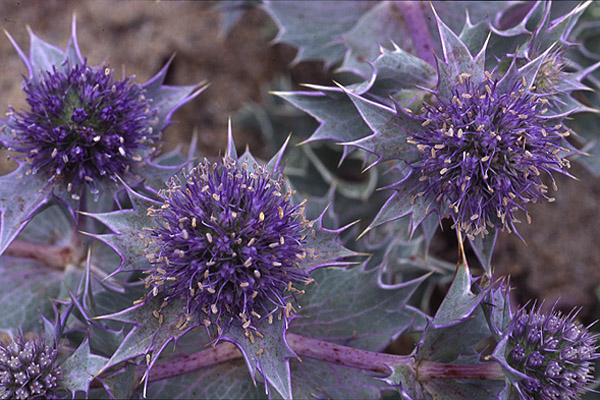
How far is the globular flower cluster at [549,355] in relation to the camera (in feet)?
6.10

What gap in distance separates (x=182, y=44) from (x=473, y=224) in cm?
254

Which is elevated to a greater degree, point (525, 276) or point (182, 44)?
point (182, 44)

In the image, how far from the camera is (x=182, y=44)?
153 inches

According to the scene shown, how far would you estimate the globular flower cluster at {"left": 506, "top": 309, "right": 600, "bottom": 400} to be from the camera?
1.86 m

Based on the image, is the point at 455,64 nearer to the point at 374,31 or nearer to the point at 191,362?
the point at 374,31

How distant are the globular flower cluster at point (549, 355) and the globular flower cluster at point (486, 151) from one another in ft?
1.24

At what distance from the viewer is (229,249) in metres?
1.88

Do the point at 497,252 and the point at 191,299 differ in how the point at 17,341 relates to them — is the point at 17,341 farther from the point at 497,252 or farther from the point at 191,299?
the point at 497,252

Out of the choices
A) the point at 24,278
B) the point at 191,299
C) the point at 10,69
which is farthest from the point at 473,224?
the point at 10,69

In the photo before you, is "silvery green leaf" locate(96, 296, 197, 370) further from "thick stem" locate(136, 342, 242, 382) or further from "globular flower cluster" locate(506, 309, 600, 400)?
"globular flower cluster" locate(506, 309, 600, 400)

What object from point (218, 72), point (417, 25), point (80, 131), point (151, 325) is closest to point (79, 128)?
point (80, 131)

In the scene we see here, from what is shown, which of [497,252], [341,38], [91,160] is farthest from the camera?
[497,252]

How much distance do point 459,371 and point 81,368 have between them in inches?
53.9

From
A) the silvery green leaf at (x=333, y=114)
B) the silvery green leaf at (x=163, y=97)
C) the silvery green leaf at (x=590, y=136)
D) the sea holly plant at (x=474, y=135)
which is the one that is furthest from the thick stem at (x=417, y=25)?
the silvery green leaf at (x=163, y=97)
